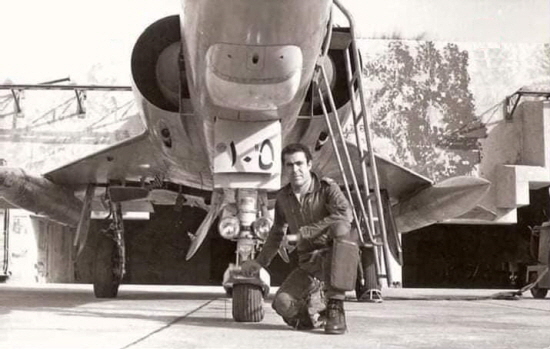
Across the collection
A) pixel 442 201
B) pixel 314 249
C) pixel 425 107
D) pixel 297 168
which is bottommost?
pixel 314 249

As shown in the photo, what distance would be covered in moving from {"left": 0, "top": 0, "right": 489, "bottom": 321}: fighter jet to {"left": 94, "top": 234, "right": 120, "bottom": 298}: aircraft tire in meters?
0.02

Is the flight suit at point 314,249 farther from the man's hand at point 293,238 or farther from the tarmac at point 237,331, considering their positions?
the tarmac at point 237,331

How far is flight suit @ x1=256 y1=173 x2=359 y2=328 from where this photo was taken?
4387 mm

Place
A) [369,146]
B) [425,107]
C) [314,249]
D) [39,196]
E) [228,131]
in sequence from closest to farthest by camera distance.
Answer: [314,249] → [369,146] → [228,131] → [39,196] → [425,107]

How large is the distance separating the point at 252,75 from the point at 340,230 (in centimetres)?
125

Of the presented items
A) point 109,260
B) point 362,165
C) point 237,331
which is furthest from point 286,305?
point 109,260

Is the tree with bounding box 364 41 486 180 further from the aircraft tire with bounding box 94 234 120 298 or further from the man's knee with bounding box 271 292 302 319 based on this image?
the man's knee with bounding box 271 292 302 319

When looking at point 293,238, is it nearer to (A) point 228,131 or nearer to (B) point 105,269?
(A) point 228,131

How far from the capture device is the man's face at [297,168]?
4.64 meters

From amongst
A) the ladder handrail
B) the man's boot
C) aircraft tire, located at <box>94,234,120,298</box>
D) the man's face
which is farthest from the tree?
the man's boot

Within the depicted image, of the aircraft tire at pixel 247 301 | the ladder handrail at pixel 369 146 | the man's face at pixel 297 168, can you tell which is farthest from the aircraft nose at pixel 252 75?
the aircraft tire at pixel 247 301

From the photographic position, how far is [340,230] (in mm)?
4473

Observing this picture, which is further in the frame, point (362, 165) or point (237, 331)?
point (362, 165)

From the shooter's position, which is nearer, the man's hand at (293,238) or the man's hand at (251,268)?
the man's hand at (293,238)
